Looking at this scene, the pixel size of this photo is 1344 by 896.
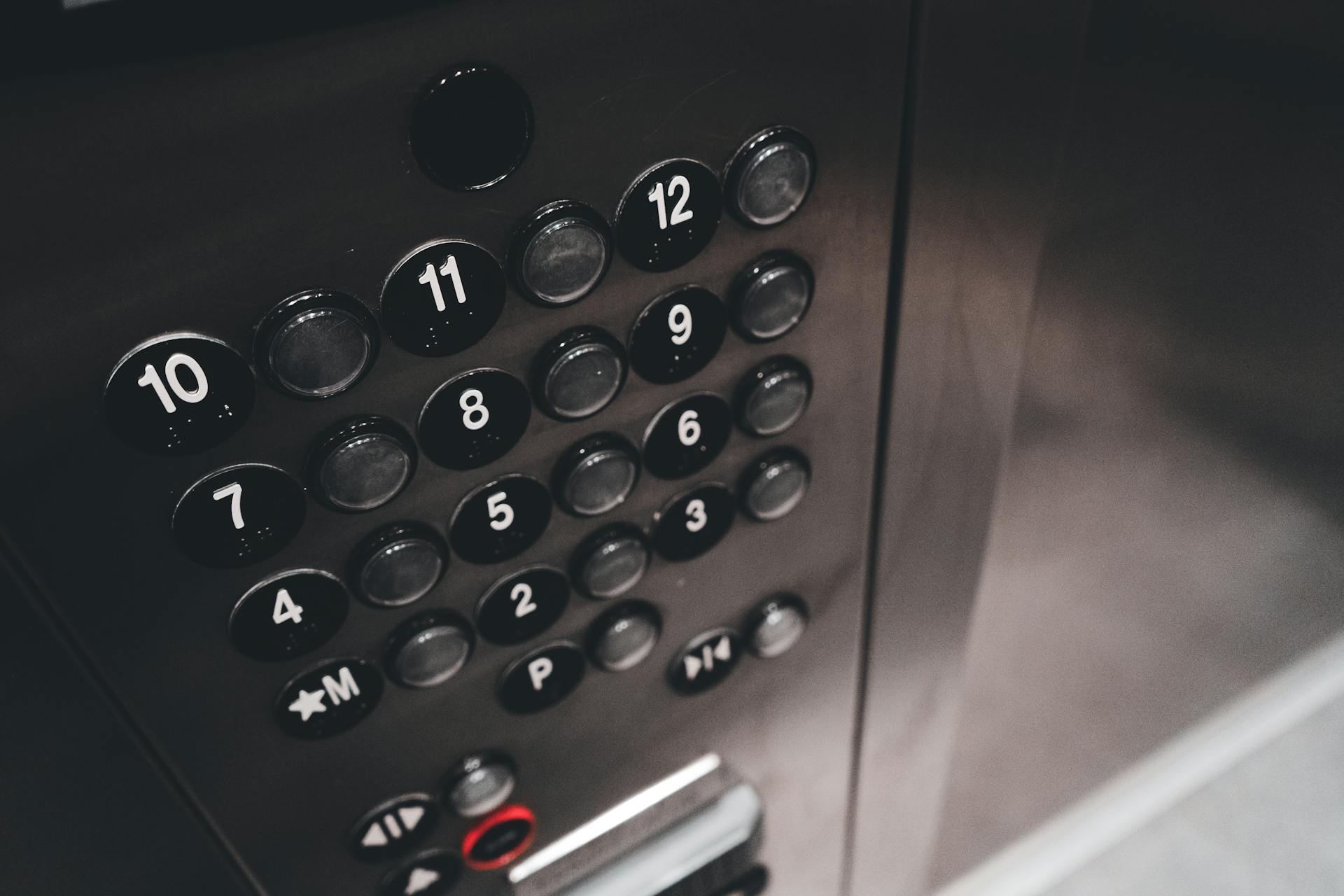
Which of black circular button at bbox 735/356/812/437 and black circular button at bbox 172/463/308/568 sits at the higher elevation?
black circular button at bbox 172/463/308/568

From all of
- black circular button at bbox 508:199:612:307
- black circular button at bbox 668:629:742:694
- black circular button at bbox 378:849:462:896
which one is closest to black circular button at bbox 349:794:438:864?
black circular button at bbox 378:849:462:896

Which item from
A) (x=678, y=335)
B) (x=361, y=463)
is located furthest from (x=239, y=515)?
(x=678, y=335)

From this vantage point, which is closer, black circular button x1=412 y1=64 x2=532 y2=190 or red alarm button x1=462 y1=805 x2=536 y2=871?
black circular button x1=412 y1=64 x2=532 y2=190

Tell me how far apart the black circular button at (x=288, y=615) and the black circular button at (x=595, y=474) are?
0.08 metres

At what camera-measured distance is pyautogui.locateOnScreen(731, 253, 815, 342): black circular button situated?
32 centimetres

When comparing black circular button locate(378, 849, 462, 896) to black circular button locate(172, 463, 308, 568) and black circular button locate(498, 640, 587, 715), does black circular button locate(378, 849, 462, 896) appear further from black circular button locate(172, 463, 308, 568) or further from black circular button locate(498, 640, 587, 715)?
black circular button locate(172, 463, 308, 568)

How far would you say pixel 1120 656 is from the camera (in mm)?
712

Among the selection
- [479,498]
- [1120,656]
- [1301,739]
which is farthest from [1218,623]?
[479,498]

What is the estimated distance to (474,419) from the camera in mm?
290

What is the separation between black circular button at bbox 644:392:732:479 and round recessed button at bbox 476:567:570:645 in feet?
0.18

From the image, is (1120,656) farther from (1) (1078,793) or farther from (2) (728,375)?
(2) (728,375)

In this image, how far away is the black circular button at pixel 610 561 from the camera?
35cm

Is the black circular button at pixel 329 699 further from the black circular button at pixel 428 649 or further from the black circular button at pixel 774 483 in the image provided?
the black circular button at pixel 774 483

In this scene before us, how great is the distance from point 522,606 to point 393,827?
11 centimetres
